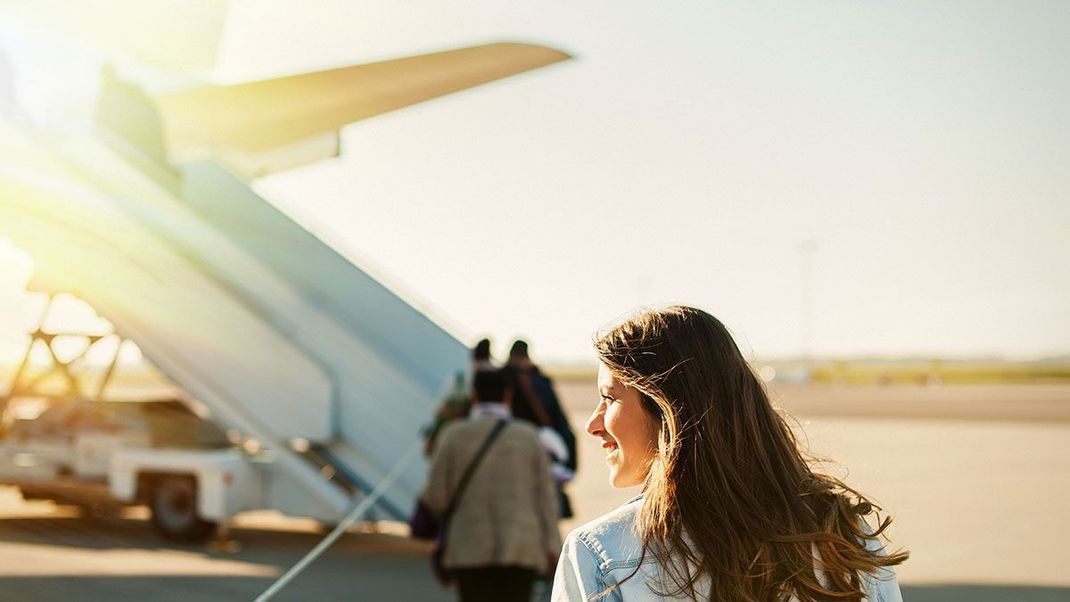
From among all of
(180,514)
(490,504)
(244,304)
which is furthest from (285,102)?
(490,504)

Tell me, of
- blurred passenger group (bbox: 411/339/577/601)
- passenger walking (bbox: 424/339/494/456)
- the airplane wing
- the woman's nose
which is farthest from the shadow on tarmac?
the woman's nose

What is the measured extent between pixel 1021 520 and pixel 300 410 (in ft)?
25.9

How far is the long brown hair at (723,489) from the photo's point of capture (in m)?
1.71

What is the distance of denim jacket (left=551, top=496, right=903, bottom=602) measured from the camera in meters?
1.67

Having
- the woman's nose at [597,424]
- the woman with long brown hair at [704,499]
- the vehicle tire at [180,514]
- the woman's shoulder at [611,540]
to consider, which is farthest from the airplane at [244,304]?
the woman's shoulder at [611,540]

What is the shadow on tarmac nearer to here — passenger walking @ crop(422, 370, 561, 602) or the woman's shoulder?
passenger walking @ crop(422, 370, 561, 602)

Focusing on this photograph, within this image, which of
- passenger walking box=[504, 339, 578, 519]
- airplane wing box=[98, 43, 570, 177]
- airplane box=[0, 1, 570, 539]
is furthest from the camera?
airplane wing box=[98, 43, 570, 177]

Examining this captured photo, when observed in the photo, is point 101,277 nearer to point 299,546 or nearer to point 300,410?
point 300,410

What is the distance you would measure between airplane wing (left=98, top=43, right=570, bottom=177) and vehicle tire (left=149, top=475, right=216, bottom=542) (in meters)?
2.83

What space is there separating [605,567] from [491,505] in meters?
3.24

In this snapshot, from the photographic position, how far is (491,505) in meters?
4.84

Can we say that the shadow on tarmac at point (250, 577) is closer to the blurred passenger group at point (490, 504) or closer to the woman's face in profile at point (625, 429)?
the blurred passenger group at point (490, 504)

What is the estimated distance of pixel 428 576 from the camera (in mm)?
8133

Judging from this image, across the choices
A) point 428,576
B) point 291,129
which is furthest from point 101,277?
point 428,576
